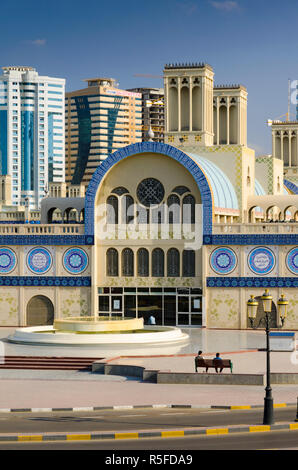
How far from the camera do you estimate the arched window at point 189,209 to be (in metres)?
57.3

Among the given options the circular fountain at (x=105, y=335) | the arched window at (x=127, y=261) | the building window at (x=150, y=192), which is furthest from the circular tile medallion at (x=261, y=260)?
the circular fountain at (x=105, y=335)

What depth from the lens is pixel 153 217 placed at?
58250 mm

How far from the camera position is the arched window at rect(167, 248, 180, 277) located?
57625 mm

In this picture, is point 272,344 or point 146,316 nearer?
point 272,344

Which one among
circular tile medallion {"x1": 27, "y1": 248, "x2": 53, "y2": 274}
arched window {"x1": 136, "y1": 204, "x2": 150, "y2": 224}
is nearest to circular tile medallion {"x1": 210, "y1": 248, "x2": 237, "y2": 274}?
arched window {"x1": 136, "y1": 204, "x2": 150, "y2": 224}

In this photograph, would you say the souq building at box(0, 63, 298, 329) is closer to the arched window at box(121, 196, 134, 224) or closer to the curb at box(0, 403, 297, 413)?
the arched window at box(121, 196, 134, 224)

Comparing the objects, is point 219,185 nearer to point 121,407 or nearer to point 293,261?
point 293,261

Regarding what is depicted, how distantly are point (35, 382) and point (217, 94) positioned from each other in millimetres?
36224

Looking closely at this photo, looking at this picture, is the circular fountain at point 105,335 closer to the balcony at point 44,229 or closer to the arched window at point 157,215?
the balcony at point 44,229

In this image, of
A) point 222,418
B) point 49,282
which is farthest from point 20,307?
point 222,418

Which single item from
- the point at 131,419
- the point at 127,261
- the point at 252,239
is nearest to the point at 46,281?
the point at 127,261

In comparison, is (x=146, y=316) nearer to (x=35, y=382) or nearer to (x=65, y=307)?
(x=65, y=307)

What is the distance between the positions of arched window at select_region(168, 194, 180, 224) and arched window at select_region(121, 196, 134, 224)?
7.28 feet

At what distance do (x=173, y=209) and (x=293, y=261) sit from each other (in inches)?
296
